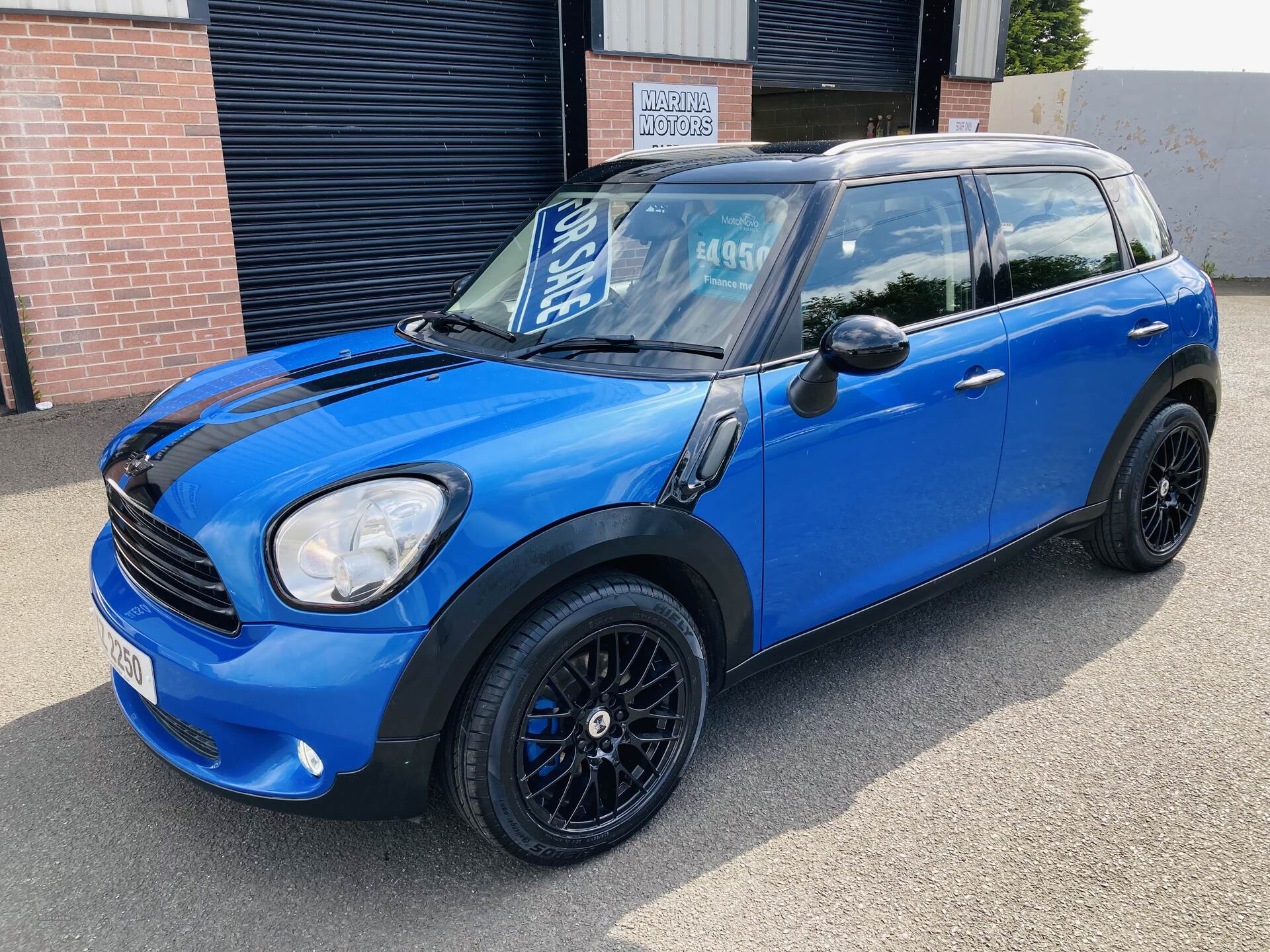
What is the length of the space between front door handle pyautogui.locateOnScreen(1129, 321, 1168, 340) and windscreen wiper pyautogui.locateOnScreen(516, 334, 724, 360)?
1.85 m

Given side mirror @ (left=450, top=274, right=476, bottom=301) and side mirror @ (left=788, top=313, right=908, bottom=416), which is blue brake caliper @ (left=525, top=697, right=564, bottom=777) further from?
side mirror @ (left=450, top=274, right=476, bottom=301)

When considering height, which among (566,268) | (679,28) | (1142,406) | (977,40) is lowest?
(1142,406)

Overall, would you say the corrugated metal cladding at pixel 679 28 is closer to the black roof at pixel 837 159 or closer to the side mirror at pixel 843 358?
the black roof at pixel 837 159

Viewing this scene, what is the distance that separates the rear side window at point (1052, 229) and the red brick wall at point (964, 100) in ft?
30.0

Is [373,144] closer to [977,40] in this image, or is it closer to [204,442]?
[204,442]

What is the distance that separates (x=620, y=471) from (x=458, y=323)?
121 cm

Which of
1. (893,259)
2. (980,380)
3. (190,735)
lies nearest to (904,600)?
(980,380)

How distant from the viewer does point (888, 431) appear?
2.80 m

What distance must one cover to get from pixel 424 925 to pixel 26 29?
6.20m

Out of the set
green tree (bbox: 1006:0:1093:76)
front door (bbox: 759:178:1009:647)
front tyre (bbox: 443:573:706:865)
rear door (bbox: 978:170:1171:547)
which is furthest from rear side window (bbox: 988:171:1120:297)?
green tree (bbox: 1006:0:1093:76)

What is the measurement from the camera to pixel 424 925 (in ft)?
7.36

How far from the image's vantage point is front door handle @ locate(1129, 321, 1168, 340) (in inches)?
140

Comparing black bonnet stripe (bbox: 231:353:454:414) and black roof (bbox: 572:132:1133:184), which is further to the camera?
black roof (bbox: 572:132:1133:184)

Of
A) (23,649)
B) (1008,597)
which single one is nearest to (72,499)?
(23,649)
